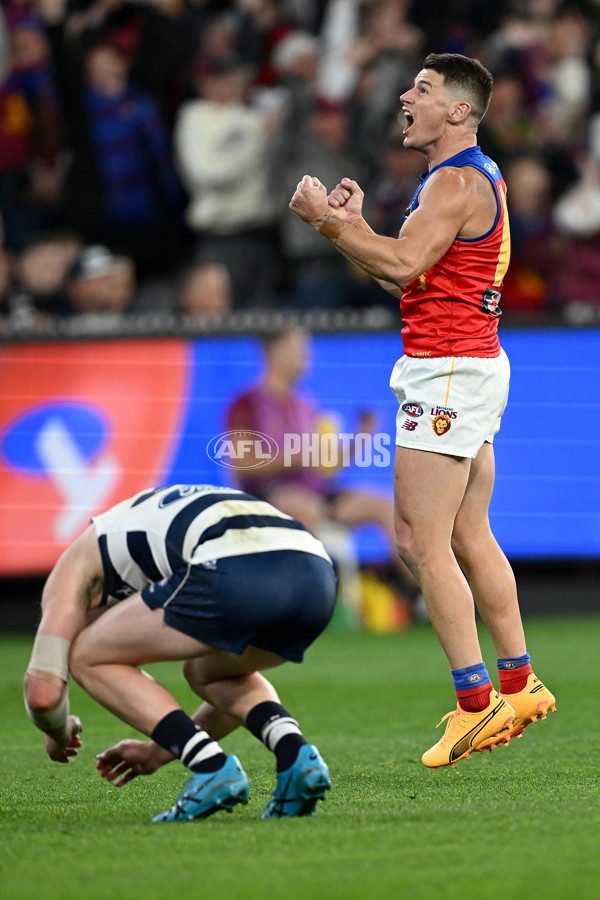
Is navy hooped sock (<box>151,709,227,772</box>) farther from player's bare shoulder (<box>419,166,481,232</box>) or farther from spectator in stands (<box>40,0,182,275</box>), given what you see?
spectator in stands (<box>40,0,182,275</box>)

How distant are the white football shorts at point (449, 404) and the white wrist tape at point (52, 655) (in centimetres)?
141

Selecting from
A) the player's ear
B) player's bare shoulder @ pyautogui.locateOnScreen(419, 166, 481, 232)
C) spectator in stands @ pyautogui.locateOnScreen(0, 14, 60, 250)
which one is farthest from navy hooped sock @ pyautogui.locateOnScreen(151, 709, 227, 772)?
spectator in stands @ pyautogui.locateOnScreen(0, 14, 60, 250)

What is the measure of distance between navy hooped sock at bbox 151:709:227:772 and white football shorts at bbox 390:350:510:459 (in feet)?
4.53

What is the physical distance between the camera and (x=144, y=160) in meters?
10.7

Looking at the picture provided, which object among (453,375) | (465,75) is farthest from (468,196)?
(453,375)

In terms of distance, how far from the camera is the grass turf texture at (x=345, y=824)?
276 centimetres

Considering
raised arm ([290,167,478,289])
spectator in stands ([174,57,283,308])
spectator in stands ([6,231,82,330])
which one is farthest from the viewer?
spectator in stands ([174,57,283,308])

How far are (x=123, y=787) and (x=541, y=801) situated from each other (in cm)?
133

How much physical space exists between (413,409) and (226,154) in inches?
264

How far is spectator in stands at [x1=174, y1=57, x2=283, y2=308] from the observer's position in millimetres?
10688

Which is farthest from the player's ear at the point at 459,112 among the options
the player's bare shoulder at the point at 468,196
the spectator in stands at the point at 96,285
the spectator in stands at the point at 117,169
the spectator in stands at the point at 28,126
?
the spectator in stands at the point at 28,126

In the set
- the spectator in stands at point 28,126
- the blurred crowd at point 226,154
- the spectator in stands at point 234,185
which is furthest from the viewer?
the spectator in stands at point 28,126

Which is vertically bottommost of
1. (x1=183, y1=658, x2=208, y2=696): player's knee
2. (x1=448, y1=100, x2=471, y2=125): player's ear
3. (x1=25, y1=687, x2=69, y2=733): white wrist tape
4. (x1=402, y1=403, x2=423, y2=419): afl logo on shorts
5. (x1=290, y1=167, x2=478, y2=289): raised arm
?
(x1=25, y1=687, x2=69, y2=733): white wrist tape

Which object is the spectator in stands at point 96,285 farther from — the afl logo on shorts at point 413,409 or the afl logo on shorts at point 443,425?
the afl logo on shorts at point 443,425
